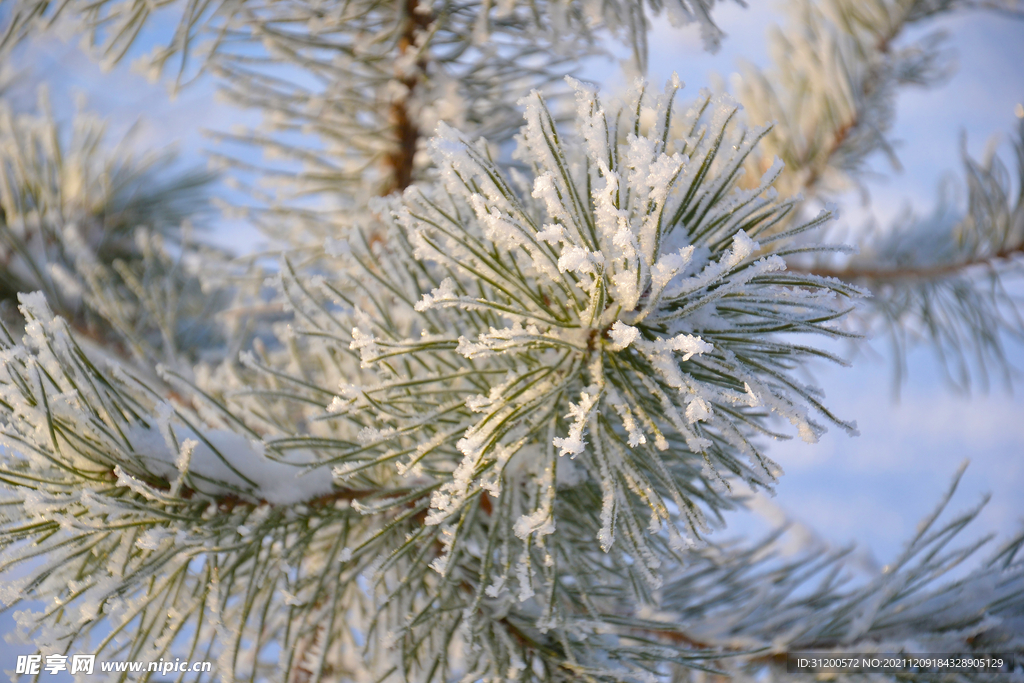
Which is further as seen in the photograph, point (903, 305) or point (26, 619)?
point (903, 305)

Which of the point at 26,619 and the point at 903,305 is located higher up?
the point at 903,305

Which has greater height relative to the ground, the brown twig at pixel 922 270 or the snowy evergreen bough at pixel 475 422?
the brown twig at pixel 922 270

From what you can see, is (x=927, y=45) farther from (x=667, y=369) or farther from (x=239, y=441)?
(x=239, y=441)

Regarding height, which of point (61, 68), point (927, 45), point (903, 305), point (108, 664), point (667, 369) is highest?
point (61, 68)

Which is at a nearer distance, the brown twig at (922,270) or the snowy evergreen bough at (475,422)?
the snowy evergreen bough at (475,422)

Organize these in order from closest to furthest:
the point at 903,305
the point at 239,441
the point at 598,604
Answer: the point at 239,441
the point at 598,604
the point at 903,305

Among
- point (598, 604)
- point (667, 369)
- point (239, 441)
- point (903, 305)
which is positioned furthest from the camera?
point (903, 305)

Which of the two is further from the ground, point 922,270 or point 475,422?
point 922,270

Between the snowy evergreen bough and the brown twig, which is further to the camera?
the brown twig

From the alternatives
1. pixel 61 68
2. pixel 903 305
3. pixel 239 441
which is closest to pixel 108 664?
pixel 239 441

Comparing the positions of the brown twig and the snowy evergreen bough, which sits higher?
the brown twig

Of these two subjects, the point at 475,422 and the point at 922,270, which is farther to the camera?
the point at 922,270
